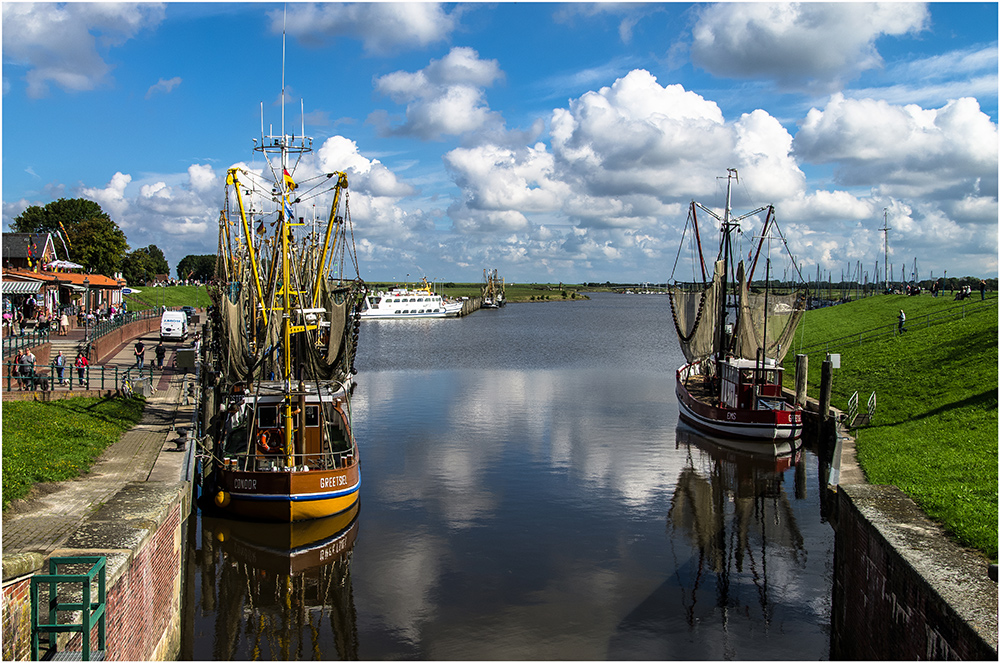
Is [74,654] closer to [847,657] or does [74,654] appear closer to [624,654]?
[624,654]

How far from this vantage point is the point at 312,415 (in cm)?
2434

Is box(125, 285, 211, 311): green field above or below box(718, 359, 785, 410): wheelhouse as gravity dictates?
above

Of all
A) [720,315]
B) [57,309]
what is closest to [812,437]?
[720,315]

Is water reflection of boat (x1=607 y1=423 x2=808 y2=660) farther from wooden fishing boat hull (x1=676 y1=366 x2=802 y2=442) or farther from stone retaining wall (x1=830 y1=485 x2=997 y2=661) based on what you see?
wooden fishing boat hull (x1=676 y1=366 x2=802 y2=442)

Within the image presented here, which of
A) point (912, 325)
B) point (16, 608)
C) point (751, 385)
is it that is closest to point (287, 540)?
point (16, 608)

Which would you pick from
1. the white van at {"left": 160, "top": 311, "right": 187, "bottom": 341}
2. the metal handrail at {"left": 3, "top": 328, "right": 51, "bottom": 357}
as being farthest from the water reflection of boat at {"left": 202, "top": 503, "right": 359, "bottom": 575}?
the white van at {"left": 160, "top": 311, "right": 187, "bottom": 341}

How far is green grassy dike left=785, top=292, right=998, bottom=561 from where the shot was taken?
15.2 m

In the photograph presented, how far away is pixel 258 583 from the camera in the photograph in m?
18.4

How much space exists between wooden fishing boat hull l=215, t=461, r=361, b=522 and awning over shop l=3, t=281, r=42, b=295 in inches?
1274

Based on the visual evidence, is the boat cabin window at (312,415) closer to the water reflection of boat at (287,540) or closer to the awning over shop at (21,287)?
the water reflection of boat at (287,540)

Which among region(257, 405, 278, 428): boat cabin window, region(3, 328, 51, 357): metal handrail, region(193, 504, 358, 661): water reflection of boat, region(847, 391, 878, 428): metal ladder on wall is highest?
region(3, 328, 51, 357): metal handrail

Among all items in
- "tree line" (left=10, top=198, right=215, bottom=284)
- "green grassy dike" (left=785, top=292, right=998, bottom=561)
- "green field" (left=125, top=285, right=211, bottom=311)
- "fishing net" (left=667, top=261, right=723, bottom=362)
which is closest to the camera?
"green grassy dike" (left=785, top=292, right=998, bottom=561)

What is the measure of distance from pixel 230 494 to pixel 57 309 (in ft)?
136

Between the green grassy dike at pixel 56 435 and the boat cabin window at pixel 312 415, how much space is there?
6.34 metres
